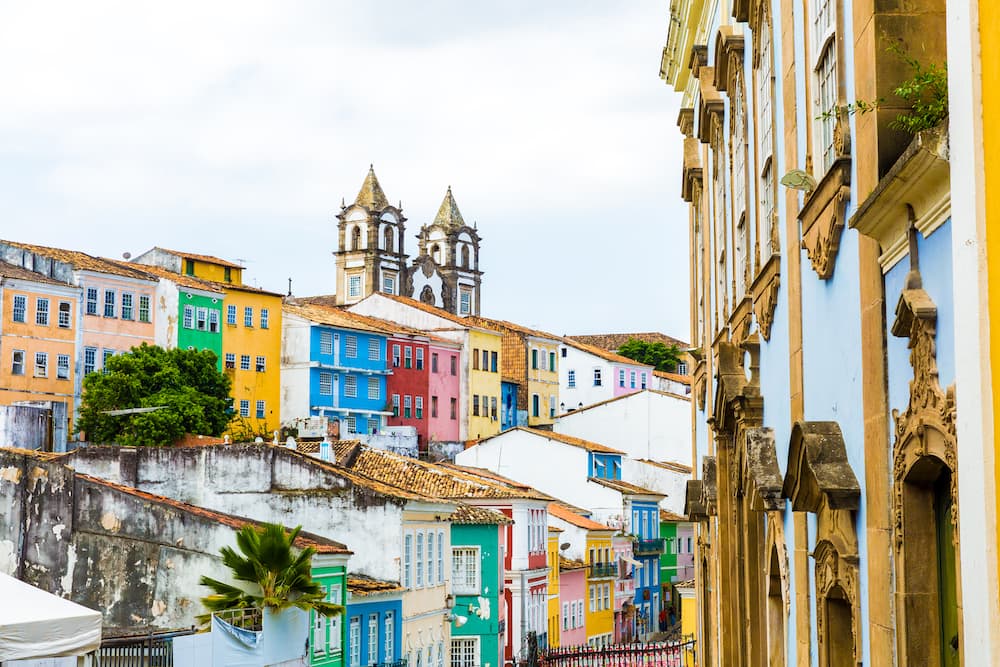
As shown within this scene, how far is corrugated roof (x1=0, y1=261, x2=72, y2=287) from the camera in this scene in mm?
68750

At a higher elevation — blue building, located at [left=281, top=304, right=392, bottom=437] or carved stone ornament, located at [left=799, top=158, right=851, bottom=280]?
blue building, located at [left=281, top=304, right=392, bottom=437]

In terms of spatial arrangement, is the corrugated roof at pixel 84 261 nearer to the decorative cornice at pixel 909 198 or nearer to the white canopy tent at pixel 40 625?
the white canopy tent at pixel 40 625

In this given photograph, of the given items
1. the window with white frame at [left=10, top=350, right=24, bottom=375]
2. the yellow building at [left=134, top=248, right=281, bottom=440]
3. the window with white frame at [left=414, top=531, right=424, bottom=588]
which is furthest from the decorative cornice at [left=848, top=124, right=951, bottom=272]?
the yellow building at [left=134, top=248, right=281, bottom=440]

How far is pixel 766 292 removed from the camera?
12086mm

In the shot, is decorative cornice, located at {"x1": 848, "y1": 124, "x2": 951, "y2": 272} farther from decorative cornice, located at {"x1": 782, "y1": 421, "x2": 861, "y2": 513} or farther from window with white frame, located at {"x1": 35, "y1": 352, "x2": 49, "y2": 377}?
window with white frame, located at {"x1": 35, "y1": 352, "x2": 49, "y2": 377}

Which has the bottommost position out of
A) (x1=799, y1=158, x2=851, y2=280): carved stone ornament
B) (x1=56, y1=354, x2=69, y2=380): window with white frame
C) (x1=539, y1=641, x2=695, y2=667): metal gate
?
(x1=539, y1=641, x2=695, y2=667): metal gate

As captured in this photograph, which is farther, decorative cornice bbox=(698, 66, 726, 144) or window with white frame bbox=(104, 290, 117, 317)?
window with white frame bbox=(104, 290, 117, 317)

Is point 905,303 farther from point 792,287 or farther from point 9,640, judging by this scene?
point 9,640

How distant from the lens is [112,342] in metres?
73.1

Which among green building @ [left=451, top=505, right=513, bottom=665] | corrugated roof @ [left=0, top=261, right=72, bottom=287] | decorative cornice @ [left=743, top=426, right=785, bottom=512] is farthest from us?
corrugated roof @ [left=0, top=261, right=72, bottom=287]

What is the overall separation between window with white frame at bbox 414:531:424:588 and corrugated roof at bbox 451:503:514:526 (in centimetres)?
511

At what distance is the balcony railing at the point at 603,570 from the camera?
222 ft

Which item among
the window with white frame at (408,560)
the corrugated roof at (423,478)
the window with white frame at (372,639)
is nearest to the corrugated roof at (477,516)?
the corrugated roof at (423,478)

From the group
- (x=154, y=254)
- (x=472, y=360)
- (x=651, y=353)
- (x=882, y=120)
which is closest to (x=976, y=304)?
(x=882, y=120)
